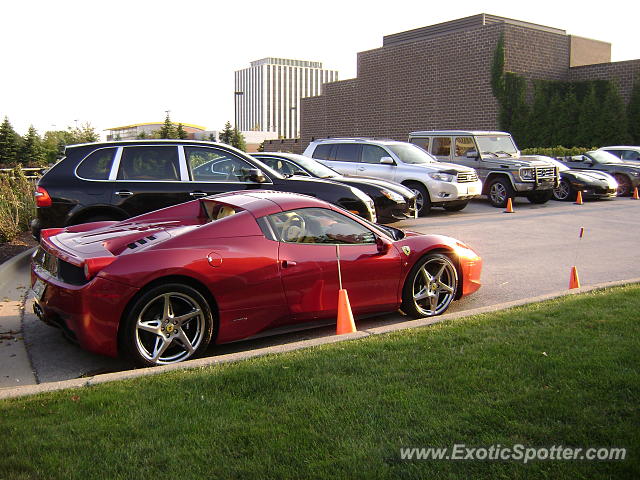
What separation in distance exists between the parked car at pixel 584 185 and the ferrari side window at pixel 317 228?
1524 centimetres

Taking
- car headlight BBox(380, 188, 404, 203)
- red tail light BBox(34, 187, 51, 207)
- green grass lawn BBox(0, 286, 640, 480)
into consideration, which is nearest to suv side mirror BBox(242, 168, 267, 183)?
red tail light BBox(34, 187, 51, 207)

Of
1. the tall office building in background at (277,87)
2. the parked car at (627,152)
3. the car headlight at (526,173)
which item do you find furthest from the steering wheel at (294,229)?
the tall office building in background at (277,87)

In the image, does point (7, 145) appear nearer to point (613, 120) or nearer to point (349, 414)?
point (613, 120)

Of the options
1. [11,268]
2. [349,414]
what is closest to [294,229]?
[349,414]

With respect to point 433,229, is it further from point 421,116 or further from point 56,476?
point 421,116

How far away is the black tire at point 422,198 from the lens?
1586cm

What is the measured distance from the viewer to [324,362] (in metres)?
4.74

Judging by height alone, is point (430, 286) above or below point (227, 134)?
below

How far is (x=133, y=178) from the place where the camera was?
881cm

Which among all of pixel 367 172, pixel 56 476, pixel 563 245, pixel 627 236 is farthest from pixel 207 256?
pixel 367 172

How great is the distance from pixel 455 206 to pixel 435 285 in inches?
419

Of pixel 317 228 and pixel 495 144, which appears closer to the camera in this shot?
pixel 317 228

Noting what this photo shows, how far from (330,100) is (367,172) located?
36877mm

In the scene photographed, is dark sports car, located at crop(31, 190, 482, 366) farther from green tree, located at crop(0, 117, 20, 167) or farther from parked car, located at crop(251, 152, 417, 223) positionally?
green tree, located at crop(0, 117, 20, 167)
